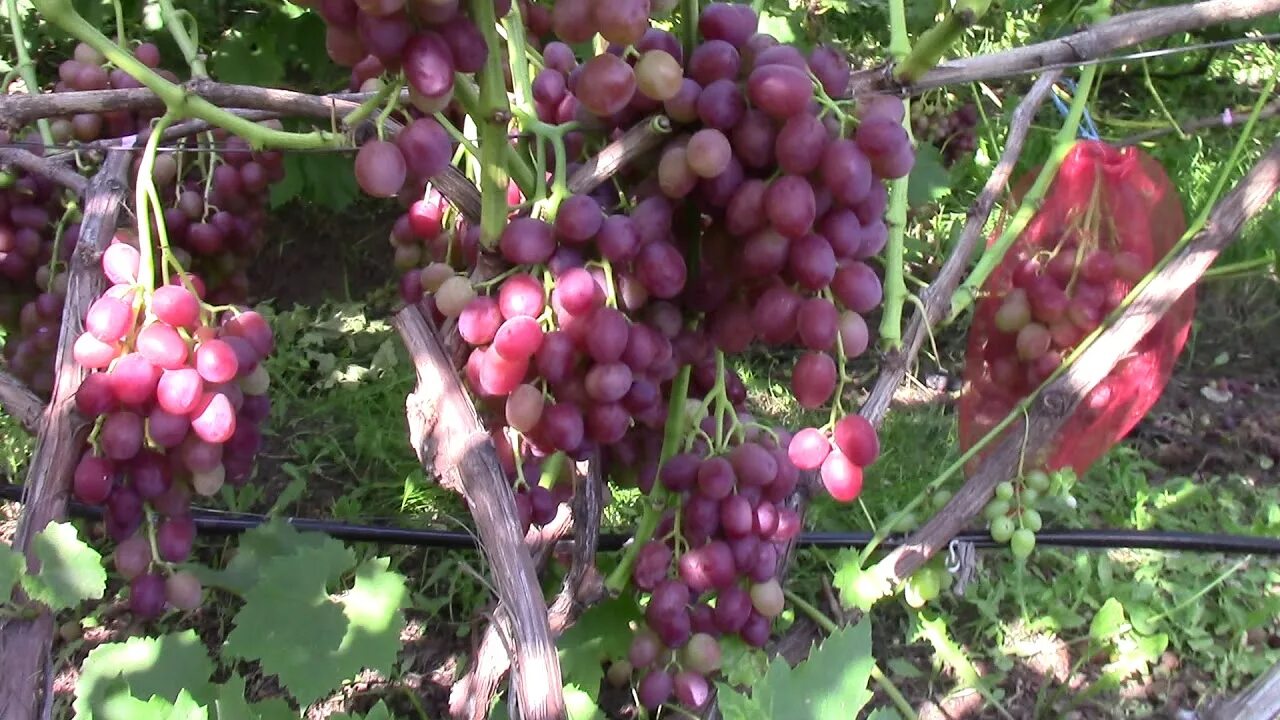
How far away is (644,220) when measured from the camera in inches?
34.0

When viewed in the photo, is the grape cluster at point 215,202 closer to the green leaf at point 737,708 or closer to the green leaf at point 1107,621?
the green leaf at point 737,708

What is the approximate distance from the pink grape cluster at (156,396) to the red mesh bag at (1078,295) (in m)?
1.02

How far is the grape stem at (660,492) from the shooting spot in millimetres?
1073

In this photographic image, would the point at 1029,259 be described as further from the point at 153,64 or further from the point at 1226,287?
the point at 1226,287

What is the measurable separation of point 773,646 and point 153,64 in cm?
116

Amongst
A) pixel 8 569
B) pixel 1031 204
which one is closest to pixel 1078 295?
pixel 1031 204

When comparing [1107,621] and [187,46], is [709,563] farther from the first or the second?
[1107,621]

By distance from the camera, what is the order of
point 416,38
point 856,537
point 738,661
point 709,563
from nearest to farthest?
point 416,38
point 709,563
point 738,661
point 856,537

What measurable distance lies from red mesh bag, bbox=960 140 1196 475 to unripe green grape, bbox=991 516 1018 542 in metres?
0.09

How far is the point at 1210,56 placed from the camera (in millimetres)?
2650

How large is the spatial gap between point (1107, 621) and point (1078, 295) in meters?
0.69

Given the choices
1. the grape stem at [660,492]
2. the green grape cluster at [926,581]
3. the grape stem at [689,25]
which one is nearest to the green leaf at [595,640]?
the grape stem at [660,492]

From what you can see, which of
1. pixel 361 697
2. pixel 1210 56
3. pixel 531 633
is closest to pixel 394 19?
pixel 531 633

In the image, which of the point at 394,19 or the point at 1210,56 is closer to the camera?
the point at 394,19
